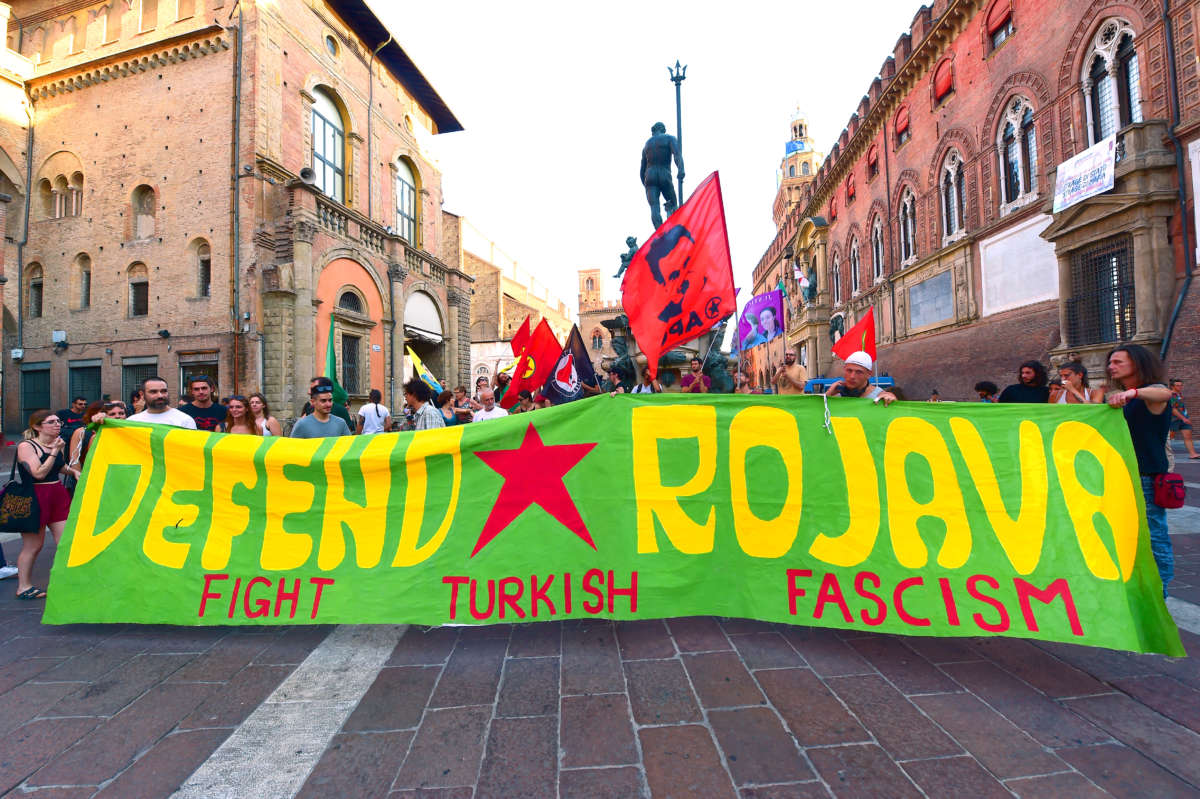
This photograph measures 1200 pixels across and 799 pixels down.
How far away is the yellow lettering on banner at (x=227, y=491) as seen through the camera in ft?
10.5

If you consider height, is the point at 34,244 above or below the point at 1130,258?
above

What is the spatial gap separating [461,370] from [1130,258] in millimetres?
22851

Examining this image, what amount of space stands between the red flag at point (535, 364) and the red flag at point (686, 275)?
3.44 m

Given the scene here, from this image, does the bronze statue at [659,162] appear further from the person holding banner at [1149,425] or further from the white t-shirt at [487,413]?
the person holding banner at [1149,425]

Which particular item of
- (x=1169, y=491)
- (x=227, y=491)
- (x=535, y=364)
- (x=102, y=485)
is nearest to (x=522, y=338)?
(x=535, y=364)

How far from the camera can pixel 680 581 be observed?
2.97 m

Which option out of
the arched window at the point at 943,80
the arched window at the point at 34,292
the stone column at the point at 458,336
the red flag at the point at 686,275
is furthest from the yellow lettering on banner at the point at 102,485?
the arched window at the point at 943,80

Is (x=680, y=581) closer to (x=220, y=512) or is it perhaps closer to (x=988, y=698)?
(x=988, y=698)

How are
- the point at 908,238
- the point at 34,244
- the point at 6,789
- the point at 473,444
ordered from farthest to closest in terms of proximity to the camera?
the point at 908,238 < the point at 34,244 < the point at 473,444 < the point at 6,789

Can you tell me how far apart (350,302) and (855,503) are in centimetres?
1871

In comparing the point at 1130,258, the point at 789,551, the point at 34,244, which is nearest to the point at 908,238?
the point at 1130,258

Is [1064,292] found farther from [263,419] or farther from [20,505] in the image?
[20,505]

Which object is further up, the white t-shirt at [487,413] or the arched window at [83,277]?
the arched window at [83,277]

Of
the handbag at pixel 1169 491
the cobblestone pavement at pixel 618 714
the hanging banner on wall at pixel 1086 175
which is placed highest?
the hanging banner on wall at pixel 1086 175
